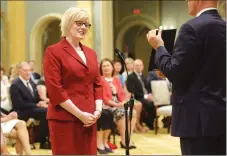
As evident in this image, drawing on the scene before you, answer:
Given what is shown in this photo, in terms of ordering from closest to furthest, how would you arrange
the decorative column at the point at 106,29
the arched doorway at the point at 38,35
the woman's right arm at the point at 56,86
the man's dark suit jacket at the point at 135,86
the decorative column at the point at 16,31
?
the woman's right arm at the point at 56,86, the man's dark suit jacket at the point at 135,86, the decorative column at the point at 106,29, the arched doorway at the point at 38,35, the decorative column at the point at 16,31

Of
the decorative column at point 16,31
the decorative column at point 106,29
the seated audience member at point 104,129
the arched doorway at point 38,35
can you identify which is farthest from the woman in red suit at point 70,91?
the decorative column at point 16,31

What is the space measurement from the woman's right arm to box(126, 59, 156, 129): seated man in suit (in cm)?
516

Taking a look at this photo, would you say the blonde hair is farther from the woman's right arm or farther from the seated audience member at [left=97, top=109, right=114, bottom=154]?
the seated audience member at [left=97, top=109, right=114, bottom=154]

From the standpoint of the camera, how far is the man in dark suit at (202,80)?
88.7 inches

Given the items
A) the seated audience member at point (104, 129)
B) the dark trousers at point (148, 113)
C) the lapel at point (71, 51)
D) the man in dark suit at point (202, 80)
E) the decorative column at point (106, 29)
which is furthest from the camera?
the decorative column at point (106, 29)

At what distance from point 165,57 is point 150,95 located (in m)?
6.67

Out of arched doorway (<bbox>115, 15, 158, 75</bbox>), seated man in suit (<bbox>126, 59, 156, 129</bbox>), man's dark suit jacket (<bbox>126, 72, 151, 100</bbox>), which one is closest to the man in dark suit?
seated man in suit (<bbox>126, 59, 156, 129</bbox>)

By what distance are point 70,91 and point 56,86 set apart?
120 millimetres

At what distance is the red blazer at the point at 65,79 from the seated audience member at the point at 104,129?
3.33 metres

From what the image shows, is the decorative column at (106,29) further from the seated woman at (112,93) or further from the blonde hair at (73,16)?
the blonde hair at (73,16)

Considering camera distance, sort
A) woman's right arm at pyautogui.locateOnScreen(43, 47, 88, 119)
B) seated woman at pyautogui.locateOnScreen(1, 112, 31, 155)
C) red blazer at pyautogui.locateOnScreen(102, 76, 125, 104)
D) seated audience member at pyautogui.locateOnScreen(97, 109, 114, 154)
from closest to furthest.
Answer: woman's right arm at pyautogui.locateOnScreen(43, 47, 88, 119)
seated woman at pyautogui.locateOnScreen(1, 112, 31, 155)
seated audience member at pyautogui.locateOnScreen(97, 109, 114, 154)
red blazer at pyautogui.locateOnScreen(102, 76, 125, 104)

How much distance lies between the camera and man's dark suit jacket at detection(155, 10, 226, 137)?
2254mm

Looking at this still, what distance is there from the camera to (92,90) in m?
3.33

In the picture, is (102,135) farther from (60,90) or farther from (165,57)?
(165,57)
